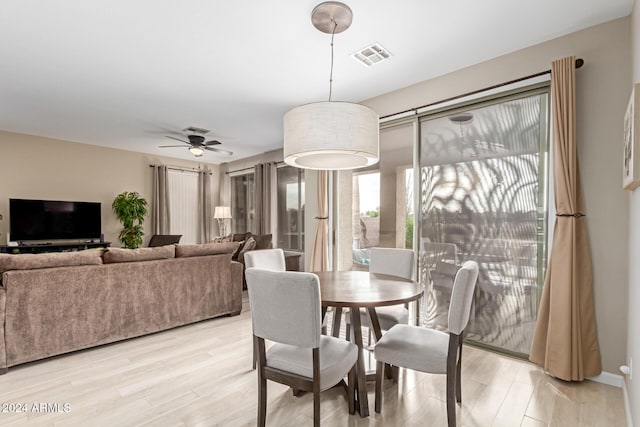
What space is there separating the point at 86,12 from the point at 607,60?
3.84m

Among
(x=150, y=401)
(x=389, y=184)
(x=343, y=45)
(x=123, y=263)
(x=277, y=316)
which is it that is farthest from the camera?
(x=389, y=184)

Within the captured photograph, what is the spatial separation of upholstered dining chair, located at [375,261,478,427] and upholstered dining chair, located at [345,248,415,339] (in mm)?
543

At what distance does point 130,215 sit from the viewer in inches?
247

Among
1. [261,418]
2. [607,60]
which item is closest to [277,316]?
[261,418]

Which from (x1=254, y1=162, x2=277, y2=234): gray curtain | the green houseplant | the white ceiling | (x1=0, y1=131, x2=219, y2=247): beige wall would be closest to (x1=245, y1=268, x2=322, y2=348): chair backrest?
the white ceiling

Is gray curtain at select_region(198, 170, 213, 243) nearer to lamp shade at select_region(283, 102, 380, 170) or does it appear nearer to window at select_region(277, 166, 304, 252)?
window at select_region(277, 166, 304, 252)

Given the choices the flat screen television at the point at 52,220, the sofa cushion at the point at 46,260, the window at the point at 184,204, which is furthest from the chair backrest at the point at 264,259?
the window at the point at 184,204

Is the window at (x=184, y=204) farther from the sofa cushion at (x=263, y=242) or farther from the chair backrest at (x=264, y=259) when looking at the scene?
the chair backrest at (x=264, y=259)

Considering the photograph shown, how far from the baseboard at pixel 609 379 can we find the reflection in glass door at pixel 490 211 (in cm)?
47

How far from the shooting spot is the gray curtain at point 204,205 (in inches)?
303

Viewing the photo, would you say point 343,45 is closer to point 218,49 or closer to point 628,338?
point 218,49

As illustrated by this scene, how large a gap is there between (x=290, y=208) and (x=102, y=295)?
4041mm

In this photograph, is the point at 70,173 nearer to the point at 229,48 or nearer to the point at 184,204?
the point at 184,204

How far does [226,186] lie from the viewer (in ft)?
Answer: 26.4
